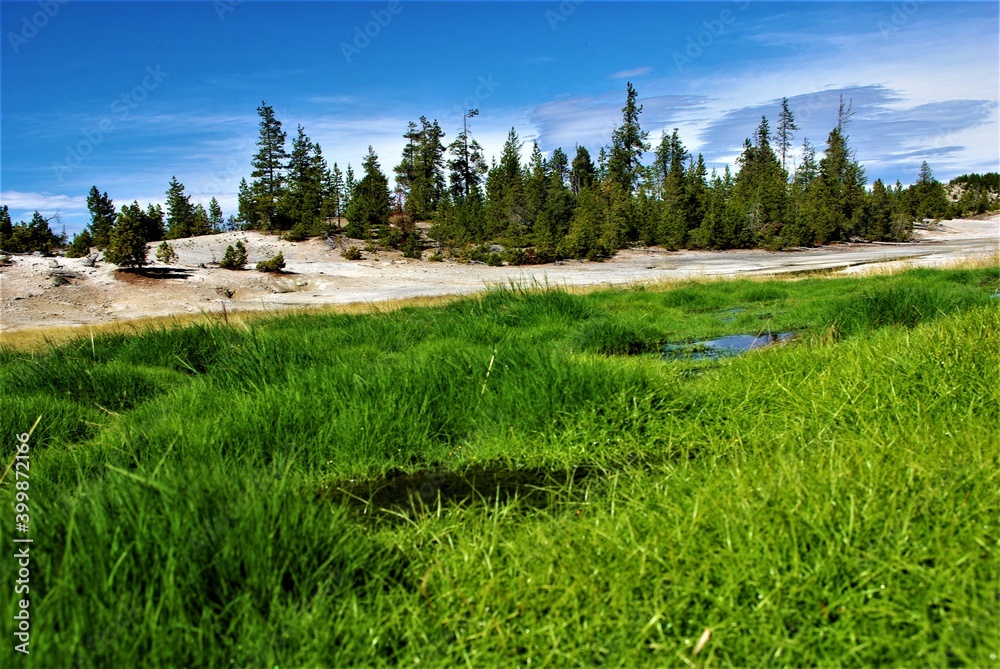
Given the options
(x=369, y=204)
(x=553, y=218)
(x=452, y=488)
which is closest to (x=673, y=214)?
(x=553, y=218)

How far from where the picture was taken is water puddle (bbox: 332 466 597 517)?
3283 millimetres

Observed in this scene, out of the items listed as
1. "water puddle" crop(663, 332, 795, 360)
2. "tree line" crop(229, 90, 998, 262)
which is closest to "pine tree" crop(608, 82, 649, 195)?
"tree line" crop(229, 90, 998, 262)

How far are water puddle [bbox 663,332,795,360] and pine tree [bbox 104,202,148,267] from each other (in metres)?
21.1

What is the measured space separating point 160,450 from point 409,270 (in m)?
26.4

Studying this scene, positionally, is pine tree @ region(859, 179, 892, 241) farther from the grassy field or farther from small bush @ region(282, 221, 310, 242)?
the grassy field

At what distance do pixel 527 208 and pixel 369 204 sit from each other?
11230 millimetres

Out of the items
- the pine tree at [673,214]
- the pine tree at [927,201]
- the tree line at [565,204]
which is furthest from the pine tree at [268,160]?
the pine tree at [927,201]

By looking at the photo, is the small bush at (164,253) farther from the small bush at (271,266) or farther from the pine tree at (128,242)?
the small bush at (271,266)

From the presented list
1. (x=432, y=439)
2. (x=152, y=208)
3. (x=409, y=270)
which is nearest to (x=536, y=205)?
(x=409, y=270)

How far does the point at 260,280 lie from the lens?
25047 millimetres

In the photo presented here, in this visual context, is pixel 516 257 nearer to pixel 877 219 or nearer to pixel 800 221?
pixel 800 221

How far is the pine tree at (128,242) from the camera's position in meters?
22.7

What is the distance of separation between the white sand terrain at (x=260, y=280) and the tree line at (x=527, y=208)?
383 cm

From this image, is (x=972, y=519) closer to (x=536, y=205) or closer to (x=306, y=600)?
(x=306, y=600)
